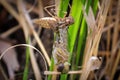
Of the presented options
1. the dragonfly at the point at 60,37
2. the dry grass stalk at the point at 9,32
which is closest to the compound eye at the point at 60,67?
the dragonfly at the point at 60,37

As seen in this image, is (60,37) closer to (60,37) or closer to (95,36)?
(60,37)

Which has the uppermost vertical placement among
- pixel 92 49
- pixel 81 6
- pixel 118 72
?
pixel 81 6

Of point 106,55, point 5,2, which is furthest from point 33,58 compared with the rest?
point 5,2

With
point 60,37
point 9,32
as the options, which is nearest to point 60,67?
point 60,37

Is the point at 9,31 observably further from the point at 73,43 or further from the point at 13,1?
the point at 73,43

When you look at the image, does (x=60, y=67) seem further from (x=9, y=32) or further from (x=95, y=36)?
(x=9, y=32)

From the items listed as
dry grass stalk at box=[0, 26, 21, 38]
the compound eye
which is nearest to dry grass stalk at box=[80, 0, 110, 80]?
the compound eye

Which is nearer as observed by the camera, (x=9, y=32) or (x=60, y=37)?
(x=60, y=37)

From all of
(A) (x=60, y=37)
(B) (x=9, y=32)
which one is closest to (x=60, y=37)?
(A) (x=60, y=37)

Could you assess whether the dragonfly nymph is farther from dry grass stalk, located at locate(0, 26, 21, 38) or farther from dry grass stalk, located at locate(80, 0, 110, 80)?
dry grass stalk, located at locate(0, 26, 21, 38)
